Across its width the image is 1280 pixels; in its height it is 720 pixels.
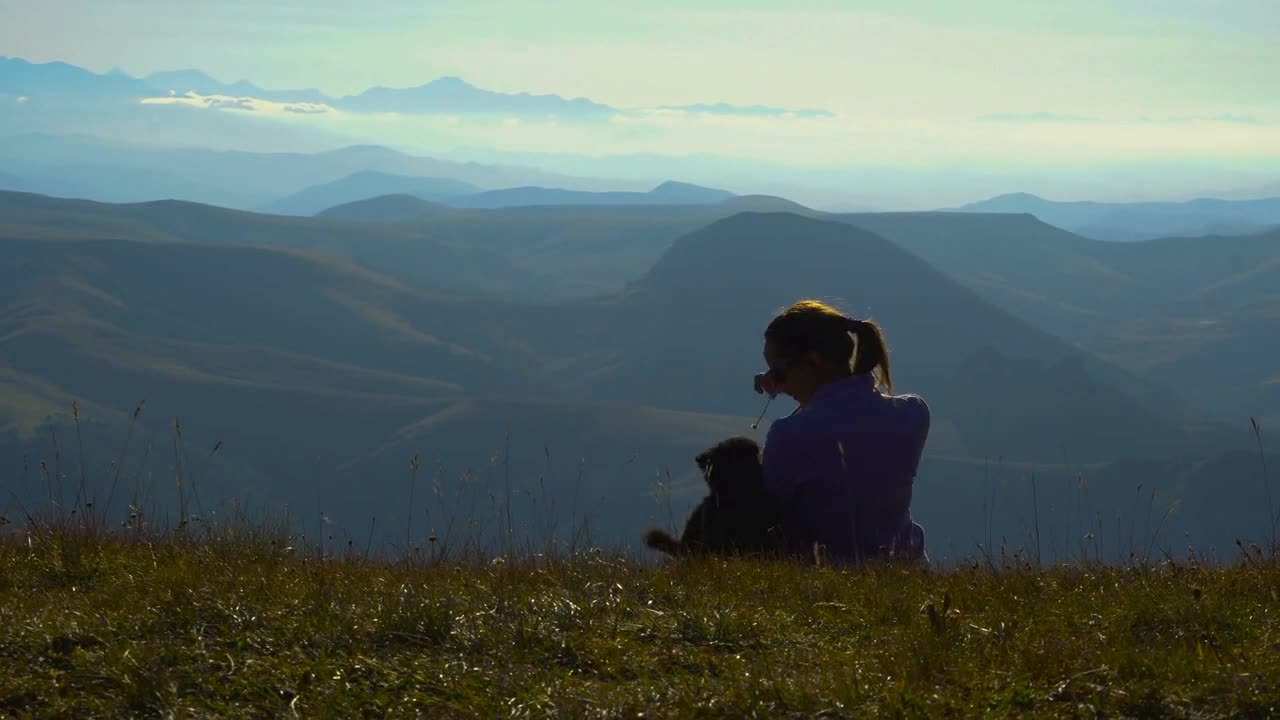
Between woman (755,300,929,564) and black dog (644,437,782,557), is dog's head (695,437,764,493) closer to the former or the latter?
black dog (644,437,782,557)

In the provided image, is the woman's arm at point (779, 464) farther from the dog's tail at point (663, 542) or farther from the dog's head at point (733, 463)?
the dog's tail at point (663, 542)

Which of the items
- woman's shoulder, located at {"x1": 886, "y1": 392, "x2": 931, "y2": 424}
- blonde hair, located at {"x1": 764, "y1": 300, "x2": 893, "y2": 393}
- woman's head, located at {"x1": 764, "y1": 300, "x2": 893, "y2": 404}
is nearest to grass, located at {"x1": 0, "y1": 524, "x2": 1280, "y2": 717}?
woman's shoulder, located at {"x1": 886, "y1": 392, "x2": 931, "y2": 424}

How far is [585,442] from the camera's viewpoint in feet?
567

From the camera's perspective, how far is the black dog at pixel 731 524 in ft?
18.8

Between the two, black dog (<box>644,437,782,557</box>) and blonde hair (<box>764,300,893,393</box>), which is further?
blonde hair (<box>764,300,893,393</box>)

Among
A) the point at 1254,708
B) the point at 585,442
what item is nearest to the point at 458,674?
the point at 1254,708

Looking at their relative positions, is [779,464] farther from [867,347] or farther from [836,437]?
[867,347]

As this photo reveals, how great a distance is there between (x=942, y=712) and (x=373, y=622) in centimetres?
199

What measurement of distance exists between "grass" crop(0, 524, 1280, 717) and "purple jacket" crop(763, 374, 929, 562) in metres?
0.48

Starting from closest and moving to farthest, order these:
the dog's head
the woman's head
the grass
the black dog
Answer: the grass < the dog's head < the black dog < the woman's head

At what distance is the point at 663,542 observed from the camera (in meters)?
5.84

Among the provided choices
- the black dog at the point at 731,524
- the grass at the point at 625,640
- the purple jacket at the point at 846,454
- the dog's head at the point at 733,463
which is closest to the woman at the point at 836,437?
the purple jacket at the point at 846,454

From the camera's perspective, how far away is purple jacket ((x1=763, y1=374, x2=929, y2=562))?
5805 millimetres

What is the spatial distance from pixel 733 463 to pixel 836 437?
22.6 inches
